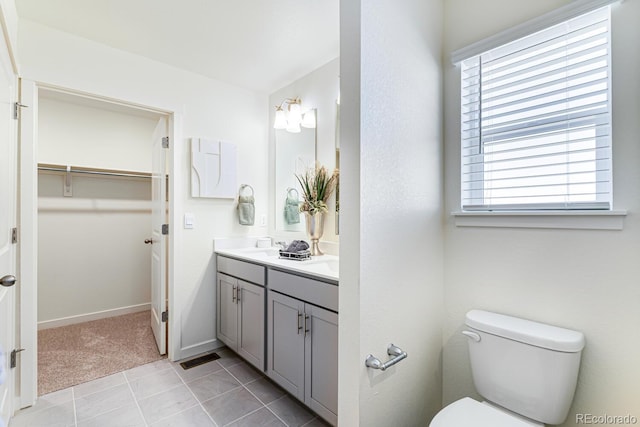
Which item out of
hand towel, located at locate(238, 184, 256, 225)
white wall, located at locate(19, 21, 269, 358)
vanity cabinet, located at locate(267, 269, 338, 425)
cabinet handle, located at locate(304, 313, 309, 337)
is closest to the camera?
vanity cabinet, located at locate(267, 269, 338, 425)

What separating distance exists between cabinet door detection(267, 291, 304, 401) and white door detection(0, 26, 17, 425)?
125cm

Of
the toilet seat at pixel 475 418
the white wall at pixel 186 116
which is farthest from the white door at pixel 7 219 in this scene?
the toilet seat at pixel 475 418

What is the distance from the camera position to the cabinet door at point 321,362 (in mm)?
1481

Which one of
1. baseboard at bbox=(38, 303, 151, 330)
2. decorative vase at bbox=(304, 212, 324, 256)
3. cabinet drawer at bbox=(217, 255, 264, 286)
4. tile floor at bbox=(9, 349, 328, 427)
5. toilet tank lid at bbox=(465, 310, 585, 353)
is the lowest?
tile floor at bbox=(9, 349, 328, 427)

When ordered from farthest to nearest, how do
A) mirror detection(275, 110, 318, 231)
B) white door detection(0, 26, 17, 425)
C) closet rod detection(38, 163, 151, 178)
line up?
closet rod detection(38, 163, 151, 178) → mirror detection(275, 110, 318, 231) → white door detection(0, 26, 17, 425)

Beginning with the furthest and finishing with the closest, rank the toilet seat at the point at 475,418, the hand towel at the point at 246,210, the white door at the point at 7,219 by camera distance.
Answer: the hand towel at the point at 246,210 → the white door at the point at 7,219 → the toilet seat at the point at 475,418

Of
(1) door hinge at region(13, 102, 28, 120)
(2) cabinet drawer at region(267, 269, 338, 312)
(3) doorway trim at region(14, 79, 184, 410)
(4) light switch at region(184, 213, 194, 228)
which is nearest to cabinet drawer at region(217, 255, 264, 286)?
(2) cabinet drawer at region(267, 269, 338, 312)

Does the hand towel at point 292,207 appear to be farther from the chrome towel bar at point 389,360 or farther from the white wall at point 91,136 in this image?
the white wall at point 91,136

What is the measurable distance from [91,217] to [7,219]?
1.84 meters

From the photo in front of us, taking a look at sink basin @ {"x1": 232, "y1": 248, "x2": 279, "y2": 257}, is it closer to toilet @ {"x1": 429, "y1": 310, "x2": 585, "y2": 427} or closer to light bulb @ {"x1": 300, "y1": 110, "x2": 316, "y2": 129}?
light bulb @ {"x1": 300, "y1": 110, "x2": 316, "y2": 129}

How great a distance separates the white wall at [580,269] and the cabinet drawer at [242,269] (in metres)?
1.23

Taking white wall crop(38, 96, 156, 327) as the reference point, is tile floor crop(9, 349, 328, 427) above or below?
below

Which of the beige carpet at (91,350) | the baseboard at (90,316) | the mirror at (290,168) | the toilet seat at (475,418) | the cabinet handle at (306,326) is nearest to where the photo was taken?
the toilet seat at (475,418)

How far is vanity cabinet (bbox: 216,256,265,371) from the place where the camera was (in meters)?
2.00
